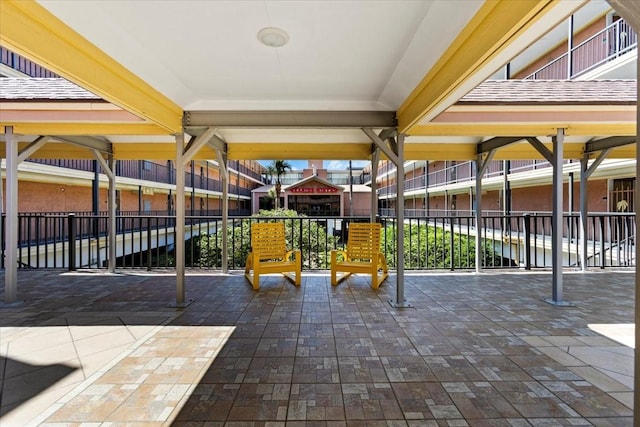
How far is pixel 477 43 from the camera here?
7.50 feet

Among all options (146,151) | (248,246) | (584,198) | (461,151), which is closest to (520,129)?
(461,151)

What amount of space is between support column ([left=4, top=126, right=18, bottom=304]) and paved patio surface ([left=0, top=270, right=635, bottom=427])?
0.25 m

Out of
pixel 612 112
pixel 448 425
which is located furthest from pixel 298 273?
pixel 612 112

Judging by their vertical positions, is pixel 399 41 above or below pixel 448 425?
above

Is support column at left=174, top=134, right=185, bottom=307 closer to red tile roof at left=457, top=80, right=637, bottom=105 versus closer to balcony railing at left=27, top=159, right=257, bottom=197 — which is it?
red tile roof at left=457, top=80, right=637, bottom=105

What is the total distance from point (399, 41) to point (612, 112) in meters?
3.84

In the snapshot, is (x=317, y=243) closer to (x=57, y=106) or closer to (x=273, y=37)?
(x=57, y=106)

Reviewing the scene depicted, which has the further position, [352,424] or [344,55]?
[344,55]

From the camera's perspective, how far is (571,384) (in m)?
2.35

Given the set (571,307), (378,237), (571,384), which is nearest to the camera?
(571,384)

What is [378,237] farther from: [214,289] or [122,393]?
[122,393]

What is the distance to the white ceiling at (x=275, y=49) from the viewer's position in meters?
2.21

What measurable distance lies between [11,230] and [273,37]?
14.5ft

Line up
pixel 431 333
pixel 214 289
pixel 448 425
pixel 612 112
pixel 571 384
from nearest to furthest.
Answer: pixel 448 425
pixel 571 384
pixel 431 333
pixel 612 112
pixel 214 289
